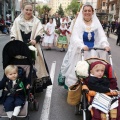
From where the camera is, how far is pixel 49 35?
562 inches

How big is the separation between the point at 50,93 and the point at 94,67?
2130mm

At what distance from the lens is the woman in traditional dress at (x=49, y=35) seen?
14.1m

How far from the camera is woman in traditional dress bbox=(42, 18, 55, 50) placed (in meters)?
14.1

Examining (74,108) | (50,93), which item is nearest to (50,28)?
(50,93)

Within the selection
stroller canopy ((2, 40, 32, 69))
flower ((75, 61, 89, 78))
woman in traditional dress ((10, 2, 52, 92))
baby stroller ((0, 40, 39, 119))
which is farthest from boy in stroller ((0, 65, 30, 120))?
woman in traditional dress ((10, 2, 52, 92))

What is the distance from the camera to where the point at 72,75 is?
5.16 metres

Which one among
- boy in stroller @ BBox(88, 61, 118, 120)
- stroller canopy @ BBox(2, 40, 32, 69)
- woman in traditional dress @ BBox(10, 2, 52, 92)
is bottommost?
boy in stroller @ BBox(88, 61, 118, 120)

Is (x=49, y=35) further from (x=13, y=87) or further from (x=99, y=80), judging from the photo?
(x=99, y=80)

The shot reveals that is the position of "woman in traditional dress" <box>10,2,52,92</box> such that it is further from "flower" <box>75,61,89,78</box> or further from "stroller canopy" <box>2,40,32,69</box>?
"flower" <box>75,61,89,78</box>

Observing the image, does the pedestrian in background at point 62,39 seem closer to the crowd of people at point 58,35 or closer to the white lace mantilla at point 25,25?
the crowd of people at point 58,35

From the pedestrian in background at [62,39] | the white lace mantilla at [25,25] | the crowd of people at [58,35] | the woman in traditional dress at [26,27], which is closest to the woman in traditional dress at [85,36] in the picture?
the woman in traditional dress at [26,27]

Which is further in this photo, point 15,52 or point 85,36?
point 85,36

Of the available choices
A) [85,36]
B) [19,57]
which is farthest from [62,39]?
[19,57]

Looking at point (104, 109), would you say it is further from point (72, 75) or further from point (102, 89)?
point (72, 75)
